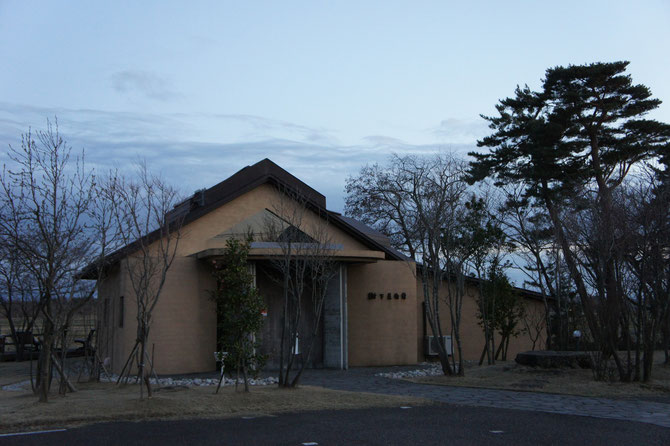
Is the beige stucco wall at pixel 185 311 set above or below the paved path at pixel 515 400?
above

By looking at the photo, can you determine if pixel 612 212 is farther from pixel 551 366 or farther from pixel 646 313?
pixel 551 366

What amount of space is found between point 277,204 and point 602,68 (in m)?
12.3

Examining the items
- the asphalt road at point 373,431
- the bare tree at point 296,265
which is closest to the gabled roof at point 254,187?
the bare tree at point 296,265

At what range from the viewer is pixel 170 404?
11.2 m

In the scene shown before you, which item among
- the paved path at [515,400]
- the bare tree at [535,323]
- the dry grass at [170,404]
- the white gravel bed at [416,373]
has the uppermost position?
the bare tree at [535,323]

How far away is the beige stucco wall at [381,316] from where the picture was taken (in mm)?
21609

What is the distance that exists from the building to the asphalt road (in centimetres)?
728

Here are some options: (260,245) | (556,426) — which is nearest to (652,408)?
(556,426)

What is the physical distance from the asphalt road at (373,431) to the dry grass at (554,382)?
3.79 m

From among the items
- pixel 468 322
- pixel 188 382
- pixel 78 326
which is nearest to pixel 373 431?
pixel 188 382

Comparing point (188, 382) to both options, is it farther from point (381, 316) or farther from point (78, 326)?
point (78, 326)

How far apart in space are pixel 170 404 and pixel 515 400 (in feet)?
21.6

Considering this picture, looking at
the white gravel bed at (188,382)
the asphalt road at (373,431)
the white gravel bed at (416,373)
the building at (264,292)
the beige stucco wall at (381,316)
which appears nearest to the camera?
the asphalt road at (373,431)

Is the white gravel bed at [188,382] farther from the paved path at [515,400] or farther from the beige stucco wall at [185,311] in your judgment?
the beige stucco wall at [185,311]
